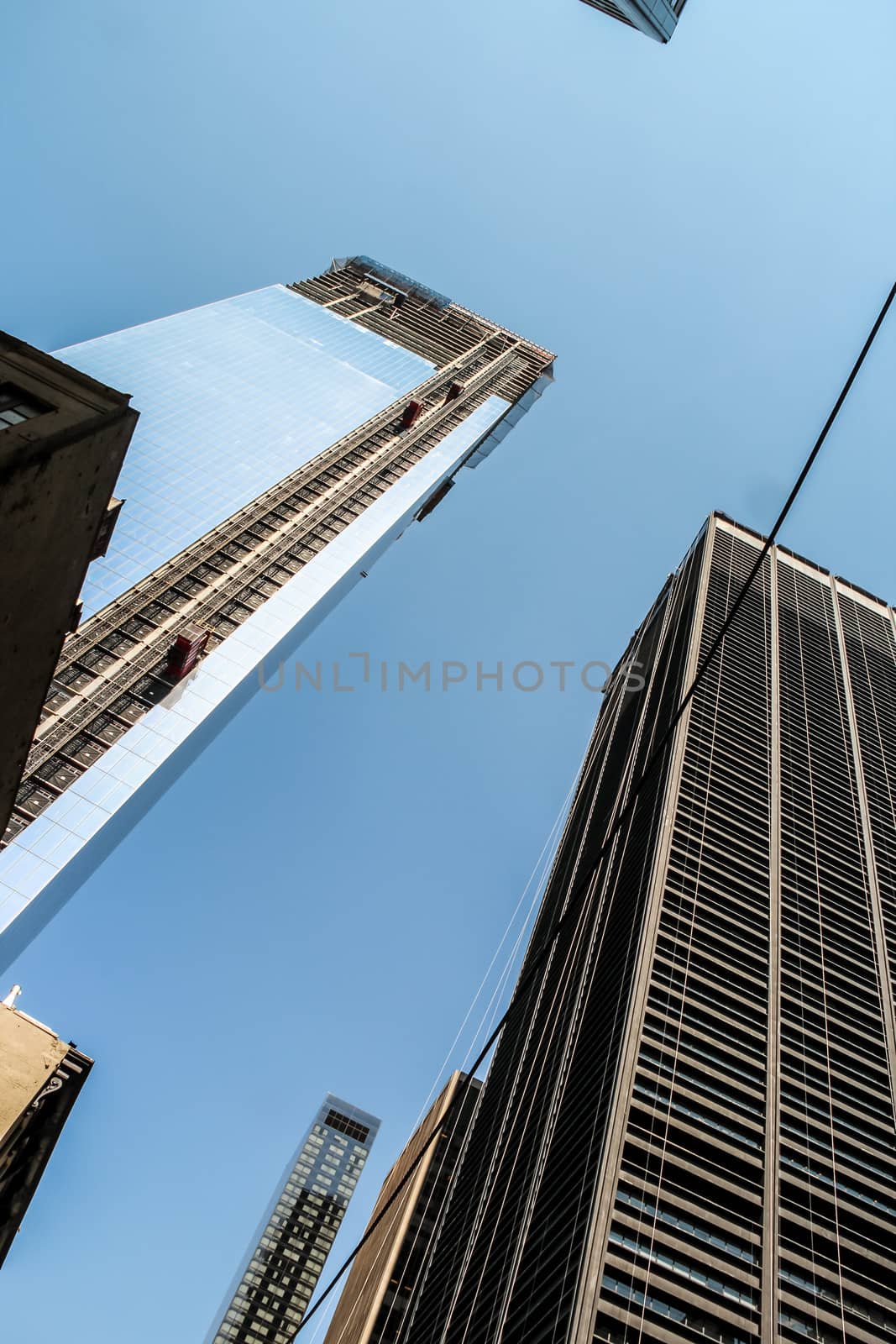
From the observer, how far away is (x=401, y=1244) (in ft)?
284

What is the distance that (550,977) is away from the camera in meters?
81.5

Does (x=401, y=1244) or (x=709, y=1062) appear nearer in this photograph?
(x=709, y=1062)

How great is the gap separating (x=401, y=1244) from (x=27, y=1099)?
6001 centimetres

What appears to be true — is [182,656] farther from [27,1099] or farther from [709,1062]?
[709,1062]

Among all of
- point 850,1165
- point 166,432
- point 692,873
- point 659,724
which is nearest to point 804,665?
point 659,724

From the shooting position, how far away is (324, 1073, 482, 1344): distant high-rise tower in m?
82.0

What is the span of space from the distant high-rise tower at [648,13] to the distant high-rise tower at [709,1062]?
42.5 m

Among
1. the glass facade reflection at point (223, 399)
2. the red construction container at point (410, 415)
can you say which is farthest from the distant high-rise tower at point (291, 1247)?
the red construction container at point (410, 415)

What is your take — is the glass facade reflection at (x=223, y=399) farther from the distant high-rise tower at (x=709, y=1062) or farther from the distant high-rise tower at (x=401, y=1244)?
the distant high-rise tower at (x=401, y=1244)

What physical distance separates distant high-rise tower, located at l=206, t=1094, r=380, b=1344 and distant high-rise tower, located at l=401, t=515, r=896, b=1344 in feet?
308

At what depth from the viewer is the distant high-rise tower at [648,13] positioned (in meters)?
44.7

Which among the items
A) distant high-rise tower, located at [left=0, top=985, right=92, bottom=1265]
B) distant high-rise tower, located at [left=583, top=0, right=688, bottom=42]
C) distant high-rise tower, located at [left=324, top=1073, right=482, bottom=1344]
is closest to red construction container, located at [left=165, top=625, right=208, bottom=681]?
distant high-rise tower, located at [left=0, top=985, right=92, bottom=1265]

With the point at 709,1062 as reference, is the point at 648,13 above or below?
above

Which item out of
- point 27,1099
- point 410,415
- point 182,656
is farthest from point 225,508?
point 27,1099
